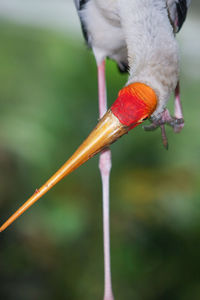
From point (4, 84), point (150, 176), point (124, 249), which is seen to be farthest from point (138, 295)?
point (4, 84)

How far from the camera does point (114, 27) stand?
1.33 m

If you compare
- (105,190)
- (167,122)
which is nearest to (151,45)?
(167,122)

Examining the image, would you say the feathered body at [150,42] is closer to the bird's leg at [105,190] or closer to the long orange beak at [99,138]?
the long orange beak at [99,138]

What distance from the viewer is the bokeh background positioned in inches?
73.8

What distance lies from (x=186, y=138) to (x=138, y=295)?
974 millimetres

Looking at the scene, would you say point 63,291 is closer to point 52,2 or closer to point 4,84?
point 4,84

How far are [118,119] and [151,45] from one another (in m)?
0.18

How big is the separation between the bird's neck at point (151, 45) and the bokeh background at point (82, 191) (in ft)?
3.36

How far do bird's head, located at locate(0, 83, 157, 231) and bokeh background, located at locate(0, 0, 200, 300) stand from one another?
948 mm

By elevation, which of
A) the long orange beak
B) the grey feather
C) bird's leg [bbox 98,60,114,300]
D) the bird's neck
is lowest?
bird's leg [bbox 98,60,114,300]

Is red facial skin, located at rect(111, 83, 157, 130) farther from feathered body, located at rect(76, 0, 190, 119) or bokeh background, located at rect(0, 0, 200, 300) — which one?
bokeh background, located at rect(0, 0, 200, 300)

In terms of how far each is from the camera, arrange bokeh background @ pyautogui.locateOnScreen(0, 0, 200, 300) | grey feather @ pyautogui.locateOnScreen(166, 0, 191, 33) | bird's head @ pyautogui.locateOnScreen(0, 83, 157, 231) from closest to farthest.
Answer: bird's head @ pyautogui.locateOnScreen(0, 83, 157, 231) < grey feather @ pyautogui.locateOnScreen(166, 0, 191, 33) < bokeh background @ pyautogui.locateOnScreen(0, 0, 200, 300)

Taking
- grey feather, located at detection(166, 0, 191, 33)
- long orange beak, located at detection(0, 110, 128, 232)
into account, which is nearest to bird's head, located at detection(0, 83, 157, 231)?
long orange beak, located at detection(0, 110, 128, 232)

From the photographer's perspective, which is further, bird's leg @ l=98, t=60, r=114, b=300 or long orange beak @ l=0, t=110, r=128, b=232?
bird's leg @ l=98, t=60, r=114, b=300
